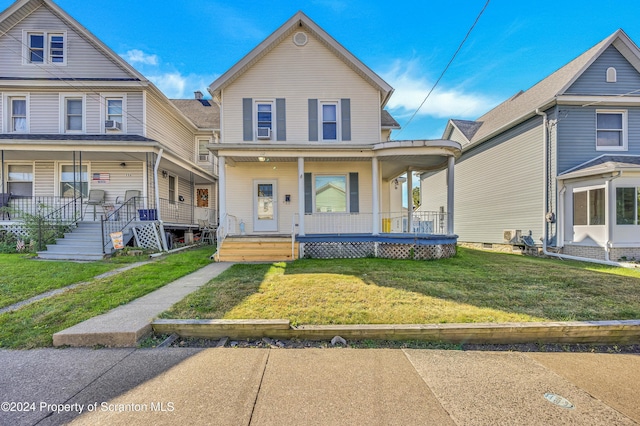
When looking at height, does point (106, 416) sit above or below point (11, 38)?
below

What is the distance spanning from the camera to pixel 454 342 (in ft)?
11.8

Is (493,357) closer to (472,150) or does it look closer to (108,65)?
(472,150)

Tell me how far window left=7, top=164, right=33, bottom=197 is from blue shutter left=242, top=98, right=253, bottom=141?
31.3 feet

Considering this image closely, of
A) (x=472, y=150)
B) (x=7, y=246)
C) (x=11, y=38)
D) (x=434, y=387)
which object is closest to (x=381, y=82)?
(x=472, y=150)

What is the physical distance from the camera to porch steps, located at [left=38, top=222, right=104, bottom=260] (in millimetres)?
8695

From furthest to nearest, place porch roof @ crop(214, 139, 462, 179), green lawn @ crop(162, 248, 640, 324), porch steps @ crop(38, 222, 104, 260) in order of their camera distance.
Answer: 1. porch roof @ crop(214, 139, 462, 179)
2. porch steps @ crop(38, 222, 104, 260)
3. green lawn @ crop(162, 248, 640, 324)

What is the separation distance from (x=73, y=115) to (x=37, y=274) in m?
8.73

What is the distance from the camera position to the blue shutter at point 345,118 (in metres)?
10.9

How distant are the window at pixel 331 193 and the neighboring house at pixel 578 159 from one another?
7.63 meters

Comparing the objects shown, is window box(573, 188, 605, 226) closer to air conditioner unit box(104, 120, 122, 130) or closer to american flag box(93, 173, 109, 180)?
air conditioner unit box(104, 120, 122, 130)

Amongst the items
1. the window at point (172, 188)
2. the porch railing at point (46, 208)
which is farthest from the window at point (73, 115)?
the window at point (172, 188)

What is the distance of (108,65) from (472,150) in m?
17.7

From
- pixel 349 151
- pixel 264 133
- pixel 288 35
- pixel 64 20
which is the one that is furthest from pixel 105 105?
pixel 349 151

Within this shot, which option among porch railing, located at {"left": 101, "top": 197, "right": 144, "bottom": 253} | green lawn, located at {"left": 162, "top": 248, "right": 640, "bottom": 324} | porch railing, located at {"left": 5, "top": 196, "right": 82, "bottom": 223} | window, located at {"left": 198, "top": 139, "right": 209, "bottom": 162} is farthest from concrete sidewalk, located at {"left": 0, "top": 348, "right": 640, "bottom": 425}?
window, located at {"left": 198, "top": 139, "right": 209, "bottom": 162}
